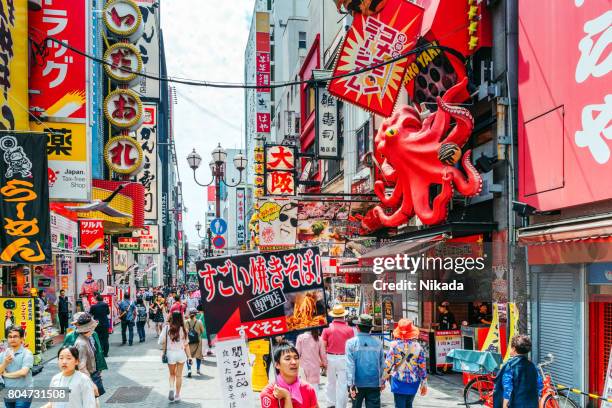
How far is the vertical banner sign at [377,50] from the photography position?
49.3 feet

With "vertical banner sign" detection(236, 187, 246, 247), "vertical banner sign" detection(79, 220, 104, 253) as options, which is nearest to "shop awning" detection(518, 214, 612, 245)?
"vertical banner sign" detection(79, 220, 104, 253)

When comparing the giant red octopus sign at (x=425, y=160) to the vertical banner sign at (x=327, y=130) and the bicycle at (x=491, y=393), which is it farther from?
the vertical banner sign at (x=327, y=130)

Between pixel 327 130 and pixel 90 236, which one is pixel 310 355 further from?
pixel 90 236

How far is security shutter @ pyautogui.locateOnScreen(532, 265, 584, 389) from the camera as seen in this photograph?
33.9 feet

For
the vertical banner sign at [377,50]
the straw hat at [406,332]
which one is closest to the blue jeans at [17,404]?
the straw hat at [406,332]

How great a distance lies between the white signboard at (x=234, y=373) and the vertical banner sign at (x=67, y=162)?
9826mm

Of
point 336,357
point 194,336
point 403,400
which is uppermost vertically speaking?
point 336,357

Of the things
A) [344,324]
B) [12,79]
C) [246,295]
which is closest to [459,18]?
[344,324]

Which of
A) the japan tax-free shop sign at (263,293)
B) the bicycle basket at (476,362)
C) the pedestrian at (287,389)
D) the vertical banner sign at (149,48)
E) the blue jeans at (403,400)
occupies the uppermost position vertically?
the vertical banner sign at (149,48)

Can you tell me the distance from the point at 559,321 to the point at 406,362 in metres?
3.85

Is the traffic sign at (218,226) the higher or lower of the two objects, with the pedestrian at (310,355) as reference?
higher

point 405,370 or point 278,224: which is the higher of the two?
point 278,224

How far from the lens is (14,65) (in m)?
14.4

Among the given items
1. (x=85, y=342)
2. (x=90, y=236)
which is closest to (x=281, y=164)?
(x=90, y=236)
